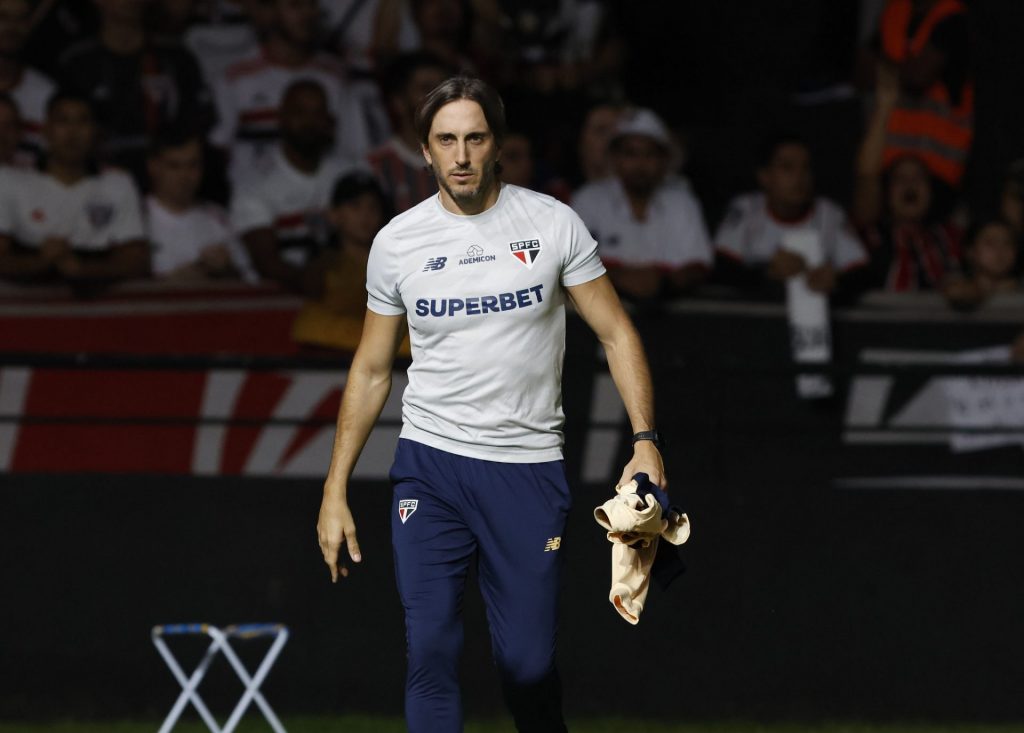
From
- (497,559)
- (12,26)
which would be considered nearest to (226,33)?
(12,26)

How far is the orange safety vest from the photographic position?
976 centimetres

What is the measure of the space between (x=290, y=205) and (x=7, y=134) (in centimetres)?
147

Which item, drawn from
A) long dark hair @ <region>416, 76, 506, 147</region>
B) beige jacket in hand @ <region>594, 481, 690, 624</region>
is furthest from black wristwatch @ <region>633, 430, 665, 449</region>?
long dark hair @ <region>416, 76, 506, 147</region>

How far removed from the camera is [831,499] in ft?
24.6

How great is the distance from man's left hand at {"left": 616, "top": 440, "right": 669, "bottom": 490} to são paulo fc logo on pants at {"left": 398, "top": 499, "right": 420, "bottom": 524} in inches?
27.1

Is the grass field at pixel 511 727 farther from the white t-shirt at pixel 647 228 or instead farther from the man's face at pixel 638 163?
the man's face at pixel 638 163

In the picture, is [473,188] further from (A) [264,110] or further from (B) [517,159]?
(A) [264,110]

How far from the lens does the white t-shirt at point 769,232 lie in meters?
8.90

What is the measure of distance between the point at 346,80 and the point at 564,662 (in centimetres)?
377

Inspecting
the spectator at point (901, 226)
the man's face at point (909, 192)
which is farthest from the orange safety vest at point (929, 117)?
the man's face at point (909, 192)

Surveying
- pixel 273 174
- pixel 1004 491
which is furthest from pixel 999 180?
pixel 273 174

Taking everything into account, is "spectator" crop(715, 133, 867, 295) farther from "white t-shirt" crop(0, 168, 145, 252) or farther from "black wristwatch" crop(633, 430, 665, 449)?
"black wristwatch" crop(633, 430, 665, 449)

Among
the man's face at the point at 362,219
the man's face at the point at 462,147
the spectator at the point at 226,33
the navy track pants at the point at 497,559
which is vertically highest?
the spectator at the point at 226,33

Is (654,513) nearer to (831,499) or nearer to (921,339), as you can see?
(831,499)
